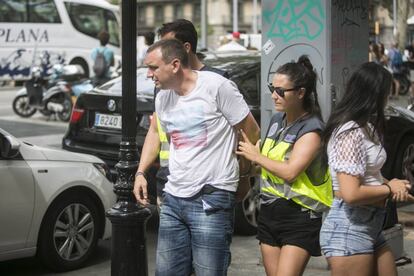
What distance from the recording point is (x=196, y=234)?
3.61 m

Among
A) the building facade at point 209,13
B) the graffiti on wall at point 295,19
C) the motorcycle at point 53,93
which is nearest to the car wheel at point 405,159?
the graffiti on wall at point 295,19

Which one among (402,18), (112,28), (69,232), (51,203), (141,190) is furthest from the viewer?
(402,18)

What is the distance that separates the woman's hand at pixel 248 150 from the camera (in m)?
3.56

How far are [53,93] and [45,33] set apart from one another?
428 inches

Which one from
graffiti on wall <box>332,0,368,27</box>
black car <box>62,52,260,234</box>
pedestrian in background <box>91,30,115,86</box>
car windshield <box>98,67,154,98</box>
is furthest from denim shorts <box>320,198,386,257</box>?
pedestrian in background <box>91,30,115,86</box>

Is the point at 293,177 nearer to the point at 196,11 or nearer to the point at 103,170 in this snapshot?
the point at 103,170

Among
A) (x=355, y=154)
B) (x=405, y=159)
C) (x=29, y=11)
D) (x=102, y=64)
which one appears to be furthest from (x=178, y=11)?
(x=355, y=154)

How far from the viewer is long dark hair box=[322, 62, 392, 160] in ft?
11.0

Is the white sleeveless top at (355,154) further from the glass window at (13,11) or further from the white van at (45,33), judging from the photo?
the glass window at (13,11)

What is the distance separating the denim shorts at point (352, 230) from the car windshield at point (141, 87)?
3945 mm

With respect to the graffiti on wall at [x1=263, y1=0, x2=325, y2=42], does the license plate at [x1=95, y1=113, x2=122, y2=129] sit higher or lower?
lower

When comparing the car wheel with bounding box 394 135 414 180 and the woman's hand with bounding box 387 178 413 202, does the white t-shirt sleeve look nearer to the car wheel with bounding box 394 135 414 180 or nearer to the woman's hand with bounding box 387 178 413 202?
the woman's hand with bounding box 387 178 413 202

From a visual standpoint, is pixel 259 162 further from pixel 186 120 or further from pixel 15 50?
pixel 15 50

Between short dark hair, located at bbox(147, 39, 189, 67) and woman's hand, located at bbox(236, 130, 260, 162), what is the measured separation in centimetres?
49
